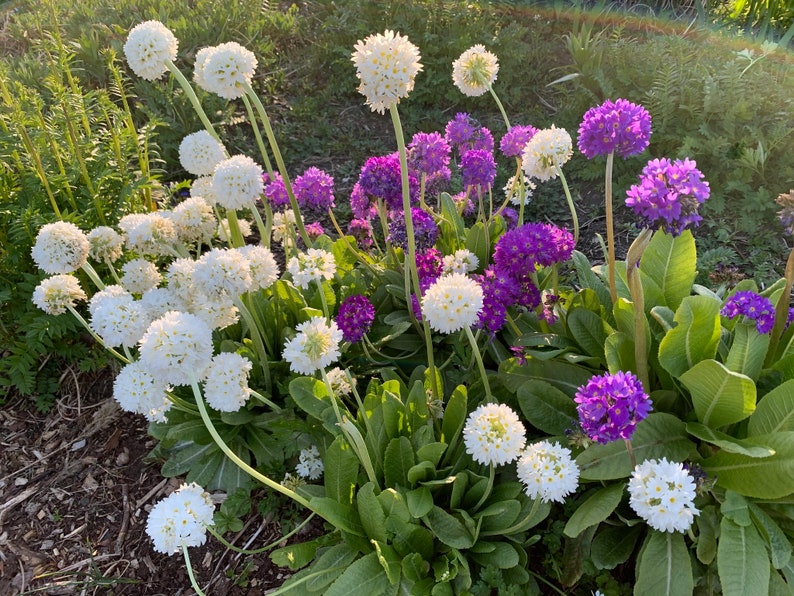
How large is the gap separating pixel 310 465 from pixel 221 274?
3.22ft

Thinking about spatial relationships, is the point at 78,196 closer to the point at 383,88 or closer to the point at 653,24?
the point at 383,88

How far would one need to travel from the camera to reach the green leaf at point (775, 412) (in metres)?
2.18

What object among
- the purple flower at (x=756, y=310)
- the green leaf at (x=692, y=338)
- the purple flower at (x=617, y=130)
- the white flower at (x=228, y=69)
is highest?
the white flower at (x=228, y=69)

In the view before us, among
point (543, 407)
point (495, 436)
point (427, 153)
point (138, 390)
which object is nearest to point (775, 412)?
point (543, 407)

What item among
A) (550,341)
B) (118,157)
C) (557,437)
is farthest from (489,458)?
(118,157)

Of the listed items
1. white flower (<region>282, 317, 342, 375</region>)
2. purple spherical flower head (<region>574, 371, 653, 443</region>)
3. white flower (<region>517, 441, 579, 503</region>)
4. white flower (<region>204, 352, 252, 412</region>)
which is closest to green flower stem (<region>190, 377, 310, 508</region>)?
white flower (<region>204, 352, 252, 412</region>)

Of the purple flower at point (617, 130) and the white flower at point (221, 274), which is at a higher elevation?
the purple flower at point (617, 130)

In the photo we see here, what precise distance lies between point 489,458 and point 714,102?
11.3 ft

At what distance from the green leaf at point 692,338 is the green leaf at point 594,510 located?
476 millimetres

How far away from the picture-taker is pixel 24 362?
3215 millimetres

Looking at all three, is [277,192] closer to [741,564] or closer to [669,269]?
[669,269]

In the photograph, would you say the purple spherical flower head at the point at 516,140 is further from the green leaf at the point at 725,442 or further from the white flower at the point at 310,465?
the white flower at the point at 310,465

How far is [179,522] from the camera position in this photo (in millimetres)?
1910

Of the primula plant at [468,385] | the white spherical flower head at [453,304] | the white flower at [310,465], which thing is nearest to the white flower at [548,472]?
the primula plant at [468,385]
